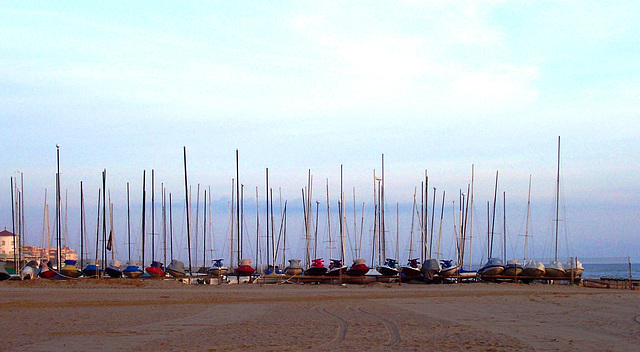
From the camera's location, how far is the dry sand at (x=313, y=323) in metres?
13.8

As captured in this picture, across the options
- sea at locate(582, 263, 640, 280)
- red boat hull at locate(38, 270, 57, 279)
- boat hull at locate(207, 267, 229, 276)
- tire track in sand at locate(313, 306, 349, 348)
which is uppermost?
boat hull at locate(207, 267, 229, 276)

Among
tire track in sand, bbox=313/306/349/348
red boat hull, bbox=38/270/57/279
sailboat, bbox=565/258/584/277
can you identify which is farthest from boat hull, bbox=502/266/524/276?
red boat hull, bbox=38/270/57/279

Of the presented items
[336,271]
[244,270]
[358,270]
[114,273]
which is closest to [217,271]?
[244,270]

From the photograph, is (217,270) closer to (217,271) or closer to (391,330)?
(217,271)

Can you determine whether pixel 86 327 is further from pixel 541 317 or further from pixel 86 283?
pixel 86 283

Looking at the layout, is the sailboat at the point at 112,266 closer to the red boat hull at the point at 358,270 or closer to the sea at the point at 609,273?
the red boat hull at the point at 358,270

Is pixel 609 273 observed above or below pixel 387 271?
below

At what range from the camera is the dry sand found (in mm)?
13797

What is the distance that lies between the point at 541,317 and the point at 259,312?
8.67 meters

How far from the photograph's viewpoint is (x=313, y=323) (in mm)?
18234

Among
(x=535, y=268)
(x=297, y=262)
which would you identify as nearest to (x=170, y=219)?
(x=297, y=262)

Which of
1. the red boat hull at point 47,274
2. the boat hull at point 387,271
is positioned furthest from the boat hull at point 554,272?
the red boat hull at point 47,274

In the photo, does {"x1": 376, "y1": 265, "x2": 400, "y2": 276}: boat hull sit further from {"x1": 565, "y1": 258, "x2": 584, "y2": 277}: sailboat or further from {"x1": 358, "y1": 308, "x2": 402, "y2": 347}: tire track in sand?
{"x1": 358, "y1": 308, "x2": 402, "y2": 347}: tire track in sand

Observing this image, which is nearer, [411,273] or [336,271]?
[336,271]
